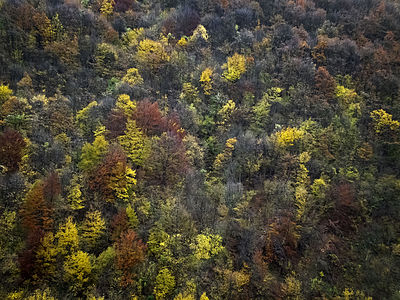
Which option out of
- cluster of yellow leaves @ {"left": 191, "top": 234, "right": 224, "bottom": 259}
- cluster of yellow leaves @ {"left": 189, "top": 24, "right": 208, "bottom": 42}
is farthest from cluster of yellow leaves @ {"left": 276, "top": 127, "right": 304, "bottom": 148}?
cluster of yellow leaves @ {"left": 189, "top": 24, "right": 208, "bottom": 42}

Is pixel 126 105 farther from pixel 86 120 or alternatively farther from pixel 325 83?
pixel 325 83

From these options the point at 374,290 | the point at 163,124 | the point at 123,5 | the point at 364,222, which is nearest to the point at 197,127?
the point at 163,124

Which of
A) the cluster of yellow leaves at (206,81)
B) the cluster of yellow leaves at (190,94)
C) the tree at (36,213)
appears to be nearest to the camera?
the tree at (36,213)

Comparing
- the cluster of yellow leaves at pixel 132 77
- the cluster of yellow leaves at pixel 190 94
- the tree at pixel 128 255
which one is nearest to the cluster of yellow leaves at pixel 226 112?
the cluster of yellow leaves at pixel 190 94

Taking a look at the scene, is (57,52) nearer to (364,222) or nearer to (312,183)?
(312,183)

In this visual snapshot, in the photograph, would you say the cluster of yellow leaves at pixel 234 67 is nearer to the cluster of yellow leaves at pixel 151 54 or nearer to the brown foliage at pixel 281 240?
the cluster of yellow leaves at pixel 151 54

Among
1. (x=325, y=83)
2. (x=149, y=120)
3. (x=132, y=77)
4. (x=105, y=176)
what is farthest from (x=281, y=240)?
(x=132, y=77)
